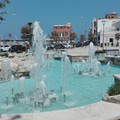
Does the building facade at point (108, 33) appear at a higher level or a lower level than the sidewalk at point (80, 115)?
higher

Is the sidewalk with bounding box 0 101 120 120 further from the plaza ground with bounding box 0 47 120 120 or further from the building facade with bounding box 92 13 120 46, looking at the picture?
the building facade with bounding box 92 13 120 46

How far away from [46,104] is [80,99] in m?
1.51

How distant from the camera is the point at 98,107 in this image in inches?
300

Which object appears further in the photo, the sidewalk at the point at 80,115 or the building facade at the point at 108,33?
the building facade at the point at 108,33

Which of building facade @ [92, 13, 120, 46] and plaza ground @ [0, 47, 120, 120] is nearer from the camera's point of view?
plaza ground @ [0, 47, 120, 120]

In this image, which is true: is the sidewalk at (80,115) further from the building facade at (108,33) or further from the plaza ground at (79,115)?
the building facade at (108,33)

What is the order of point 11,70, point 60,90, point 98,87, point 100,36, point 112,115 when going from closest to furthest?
1. point 112,115
2. point 60,90
3. point 98,87
4. point 11,70
5. point 100,36

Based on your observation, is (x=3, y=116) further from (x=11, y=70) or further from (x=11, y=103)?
(x=11, y=70)

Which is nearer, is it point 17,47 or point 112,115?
point 112,115

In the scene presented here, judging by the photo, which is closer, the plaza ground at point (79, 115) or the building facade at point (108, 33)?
the plaza ground at point (79, 115)

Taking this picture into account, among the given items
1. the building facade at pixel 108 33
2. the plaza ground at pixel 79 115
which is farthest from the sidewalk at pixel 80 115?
the building facade at pixel 108 33

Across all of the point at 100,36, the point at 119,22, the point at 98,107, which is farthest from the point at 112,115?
the point at 119,22

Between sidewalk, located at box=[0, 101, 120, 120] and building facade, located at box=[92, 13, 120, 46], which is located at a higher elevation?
building facade, located at box=[92, 13, 120, 46]

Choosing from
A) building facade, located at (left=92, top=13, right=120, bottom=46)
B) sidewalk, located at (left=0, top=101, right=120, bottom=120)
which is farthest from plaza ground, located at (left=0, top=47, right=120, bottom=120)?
building facade, located at (left=92, top=13, right=120, bottom=46)
